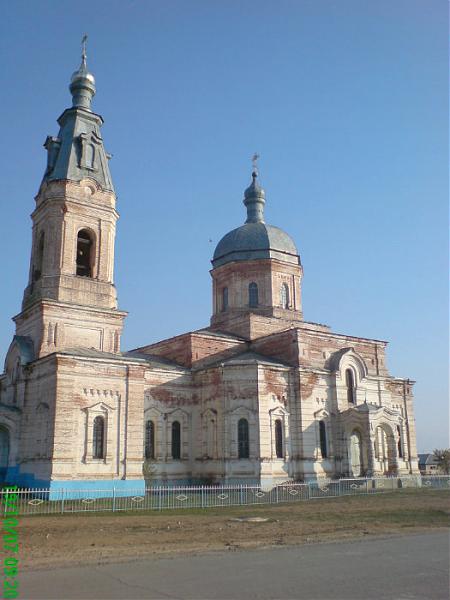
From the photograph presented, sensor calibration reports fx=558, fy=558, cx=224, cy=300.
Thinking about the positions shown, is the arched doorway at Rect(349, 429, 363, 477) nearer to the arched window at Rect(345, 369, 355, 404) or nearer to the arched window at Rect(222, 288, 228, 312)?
the arched window at Rect(345, 369, 355, 404)

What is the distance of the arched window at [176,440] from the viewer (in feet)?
91.9

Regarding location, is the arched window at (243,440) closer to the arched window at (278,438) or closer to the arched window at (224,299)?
the arched window at (278,438)

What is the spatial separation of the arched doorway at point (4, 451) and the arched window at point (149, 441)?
20.9ft

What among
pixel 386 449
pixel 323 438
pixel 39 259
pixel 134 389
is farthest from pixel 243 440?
pixel 39 259

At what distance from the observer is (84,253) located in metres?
28.6

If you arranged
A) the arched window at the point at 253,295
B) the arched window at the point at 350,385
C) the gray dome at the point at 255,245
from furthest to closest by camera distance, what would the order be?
the gray dome at the point at 255,245 → the arched window at the point at 253,295 → the arched window at the point at 350,385

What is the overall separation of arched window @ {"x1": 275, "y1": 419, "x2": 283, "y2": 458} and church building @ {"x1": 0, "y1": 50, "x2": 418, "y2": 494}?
0.17 ft

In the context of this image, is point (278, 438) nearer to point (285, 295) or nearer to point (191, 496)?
point (191, 496)

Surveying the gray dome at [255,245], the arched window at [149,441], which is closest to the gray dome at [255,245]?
the gray dome at [255,245]

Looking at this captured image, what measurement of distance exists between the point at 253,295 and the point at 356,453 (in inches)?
440

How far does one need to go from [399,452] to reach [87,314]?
61.4 ft

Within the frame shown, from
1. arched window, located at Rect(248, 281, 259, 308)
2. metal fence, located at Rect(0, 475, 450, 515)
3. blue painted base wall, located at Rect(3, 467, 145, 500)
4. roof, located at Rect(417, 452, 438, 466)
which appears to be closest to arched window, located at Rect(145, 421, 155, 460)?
blue painted base wall, located at Rect(3, 467, 145, 500)

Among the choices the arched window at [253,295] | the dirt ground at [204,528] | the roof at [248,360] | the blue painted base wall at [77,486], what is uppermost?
the arched window at [253,295]

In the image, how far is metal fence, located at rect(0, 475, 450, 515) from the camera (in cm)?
1939
